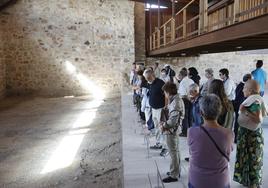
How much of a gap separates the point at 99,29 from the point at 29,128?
6227 millimetres

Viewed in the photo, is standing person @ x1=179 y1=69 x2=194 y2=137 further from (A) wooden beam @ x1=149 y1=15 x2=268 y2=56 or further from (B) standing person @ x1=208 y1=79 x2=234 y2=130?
(B) standing person @ x1=208 y1=79 x2=234 y2=130

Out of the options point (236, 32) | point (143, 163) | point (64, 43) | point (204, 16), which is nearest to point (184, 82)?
point (236, 32)

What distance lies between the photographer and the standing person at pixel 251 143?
2350 mm

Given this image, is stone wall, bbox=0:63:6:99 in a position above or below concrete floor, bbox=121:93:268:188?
above

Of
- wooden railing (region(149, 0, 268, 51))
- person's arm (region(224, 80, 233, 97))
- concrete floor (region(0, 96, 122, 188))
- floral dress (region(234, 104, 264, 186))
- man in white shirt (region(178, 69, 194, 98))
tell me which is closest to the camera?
floral dress (region(234, 104, 264, 186))

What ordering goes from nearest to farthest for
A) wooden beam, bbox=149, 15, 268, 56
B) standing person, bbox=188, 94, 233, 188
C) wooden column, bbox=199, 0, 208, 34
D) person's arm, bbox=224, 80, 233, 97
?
standing person, bbox=188, 94, 233, 188, wooden beam, bbox=149, 15, 268, 56, person's arm, bbox=224, 80, 233, 97, wooden column, bbox=199, 0, 208, 34

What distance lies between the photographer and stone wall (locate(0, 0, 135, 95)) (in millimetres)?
10992

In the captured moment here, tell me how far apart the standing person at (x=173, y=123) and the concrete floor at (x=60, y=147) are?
890 mm

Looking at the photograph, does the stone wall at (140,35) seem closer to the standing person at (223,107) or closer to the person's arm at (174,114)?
the person's arm at (174,114)

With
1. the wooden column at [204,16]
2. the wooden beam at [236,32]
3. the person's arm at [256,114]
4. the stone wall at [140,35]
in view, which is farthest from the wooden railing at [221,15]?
the person's arm at [256,114]

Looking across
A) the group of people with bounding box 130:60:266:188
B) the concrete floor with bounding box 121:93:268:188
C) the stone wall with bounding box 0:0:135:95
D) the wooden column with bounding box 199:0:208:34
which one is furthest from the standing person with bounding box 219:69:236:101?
the stone wall with bounding box 0:0:135:95

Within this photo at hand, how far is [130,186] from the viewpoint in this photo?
9.40 feet

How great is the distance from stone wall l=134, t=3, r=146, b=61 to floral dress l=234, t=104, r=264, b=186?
9.73 metres

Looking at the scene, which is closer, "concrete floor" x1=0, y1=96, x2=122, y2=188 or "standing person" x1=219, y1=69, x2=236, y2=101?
"concrete floor" x1=0, y1=96, x2=122, y2=188
